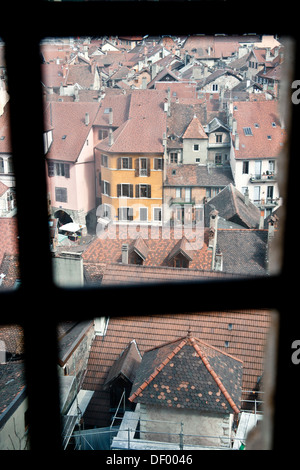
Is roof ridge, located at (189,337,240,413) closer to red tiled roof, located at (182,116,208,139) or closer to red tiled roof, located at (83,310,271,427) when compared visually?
red tiled roof, located at (83,310,271,427)

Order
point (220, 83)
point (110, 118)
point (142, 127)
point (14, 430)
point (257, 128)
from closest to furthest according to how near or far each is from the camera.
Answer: point (14, 430)
point (142, 127)
point (110, 118)
point (257, 128)
point (220, 83)

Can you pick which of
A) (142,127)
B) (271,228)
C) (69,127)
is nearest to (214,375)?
(271,228)

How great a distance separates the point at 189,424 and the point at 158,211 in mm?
9445

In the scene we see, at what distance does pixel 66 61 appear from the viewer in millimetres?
24594

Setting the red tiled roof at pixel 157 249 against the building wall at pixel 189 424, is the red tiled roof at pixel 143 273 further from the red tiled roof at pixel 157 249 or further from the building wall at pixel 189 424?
the building wall at pixel 189 424

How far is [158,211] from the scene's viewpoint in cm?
1338

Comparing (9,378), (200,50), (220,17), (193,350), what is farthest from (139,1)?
(200,50)

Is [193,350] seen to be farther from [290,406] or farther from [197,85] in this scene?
[197,85]

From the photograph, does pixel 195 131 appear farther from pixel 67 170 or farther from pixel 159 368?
pixel 159 368

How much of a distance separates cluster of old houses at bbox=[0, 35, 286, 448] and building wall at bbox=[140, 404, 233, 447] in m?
0.01

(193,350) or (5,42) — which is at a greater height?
(5,42)

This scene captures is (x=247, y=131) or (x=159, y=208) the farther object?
(x=247, y=131)

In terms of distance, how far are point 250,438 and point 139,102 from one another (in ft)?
50.3

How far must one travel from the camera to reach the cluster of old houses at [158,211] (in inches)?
165
